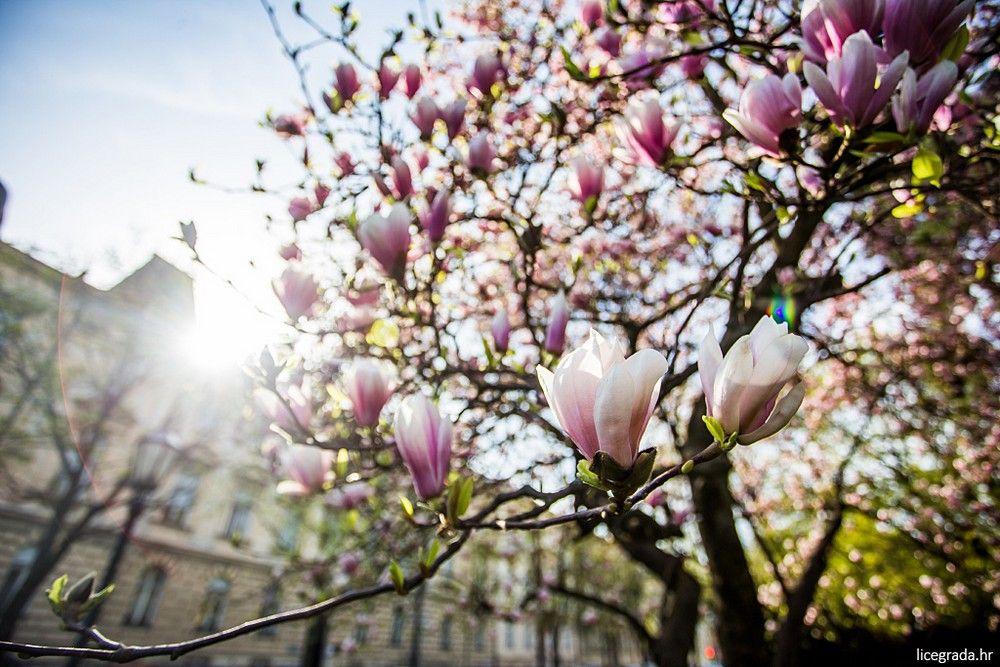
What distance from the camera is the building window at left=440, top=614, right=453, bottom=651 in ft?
77.7

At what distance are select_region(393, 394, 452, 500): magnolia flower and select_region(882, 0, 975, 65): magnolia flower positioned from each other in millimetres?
1360

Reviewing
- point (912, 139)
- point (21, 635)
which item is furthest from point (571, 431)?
point (21, 635)

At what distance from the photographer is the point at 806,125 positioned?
1.58 metres

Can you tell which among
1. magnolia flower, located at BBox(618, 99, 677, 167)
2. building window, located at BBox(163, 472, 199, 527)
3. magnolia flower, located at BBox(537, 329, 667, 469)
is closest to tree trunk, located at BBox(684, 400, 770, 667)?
magnolia flower, located at BBox(618, 99, 677, 167)

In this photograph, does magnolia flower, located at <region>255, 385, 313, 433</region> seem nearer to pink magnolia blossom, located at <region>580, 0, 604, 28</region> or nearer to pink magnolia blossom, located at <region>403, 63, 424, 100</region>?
pink magnolia blossom, located at <region>403, 63, 424, 100</region>

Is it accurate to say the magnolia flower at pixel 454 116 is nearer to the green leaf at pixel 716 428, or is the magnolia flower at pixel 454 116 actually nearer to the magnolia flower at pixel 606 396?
the magnolia flower at pixel 606 396

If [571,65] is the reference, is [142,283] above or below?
above

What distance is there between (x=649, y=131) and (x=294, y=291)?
1.39m

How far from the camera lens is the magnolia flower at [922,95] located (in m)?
1.19

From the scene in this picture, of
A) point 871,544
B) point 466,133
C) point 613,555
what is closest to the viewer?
point 466,133

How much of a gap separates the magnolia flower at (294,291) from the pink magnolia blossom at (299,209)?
1.98ft

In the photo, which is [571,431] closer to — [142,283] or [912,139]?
[912,139]

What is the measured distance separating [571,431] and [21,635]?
15545mm

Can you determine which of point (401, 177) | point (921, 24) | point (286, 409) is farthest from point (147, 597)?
point (921, 24)
